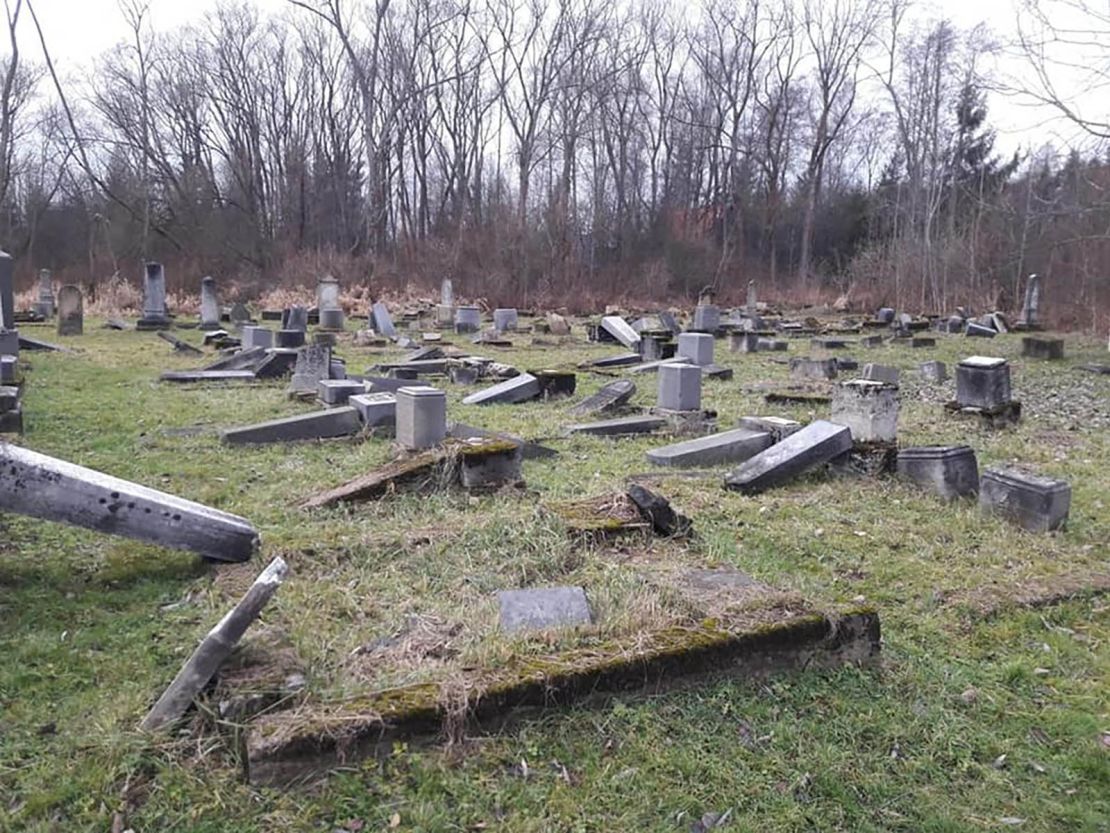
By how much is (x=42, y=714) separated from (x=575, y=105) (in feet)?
115

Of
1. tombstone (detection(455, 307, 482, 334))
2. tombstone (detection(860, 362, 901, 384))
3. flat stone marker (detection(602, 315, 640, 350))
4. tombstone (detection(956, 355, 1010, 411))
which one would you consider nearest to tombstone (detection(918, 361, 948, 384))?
tombstone (detection(860, 362, 901, 384))

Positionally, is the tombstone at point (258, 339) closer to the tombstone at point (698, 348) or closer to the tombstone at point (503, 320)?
the tombstone at point (698, 348)

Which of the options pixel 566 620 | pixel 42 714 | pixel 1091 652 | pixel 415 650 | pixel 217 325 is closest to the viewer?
pixel 42 714

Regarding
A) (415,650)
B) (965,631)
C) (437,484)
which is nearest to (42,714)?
(415,650)

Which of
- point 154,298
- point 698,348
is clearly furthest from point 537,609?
point 154,298

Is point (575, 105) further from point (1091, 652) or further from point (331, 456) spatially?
point (1091, 652)

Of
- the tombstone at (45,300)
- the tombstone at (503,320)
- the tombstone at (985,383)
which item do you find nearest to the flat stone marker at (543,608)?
the tombstone at (985,383)

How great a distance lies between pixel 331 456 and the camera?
711 cm

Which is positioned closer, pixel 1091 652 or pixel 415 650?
pixel 415 650

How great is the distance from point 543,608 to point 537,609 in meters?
0.03

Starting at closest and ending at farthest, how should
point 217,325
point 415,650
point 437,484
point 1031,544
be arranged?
point 415,650 < point 1031,544 < point 437,484 < point 217,325

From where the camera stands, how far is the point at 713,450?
7.17 m

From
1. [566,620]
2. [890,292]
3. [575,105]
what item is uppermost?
[575,105]

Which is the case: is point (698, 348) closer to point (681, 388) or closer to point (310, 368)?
point (681, 388)
